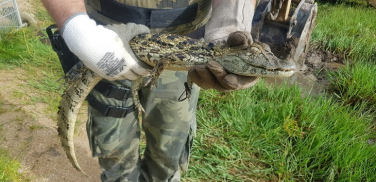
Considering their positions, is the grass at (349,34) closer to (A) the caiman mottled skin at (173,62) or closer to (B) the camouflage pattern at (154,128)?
(B) the camouflage pattern at (154,128)

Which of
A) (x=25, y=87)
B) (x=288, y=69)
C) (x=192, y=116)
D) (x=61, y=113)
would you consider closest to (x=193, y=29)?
(x=192, y=116)

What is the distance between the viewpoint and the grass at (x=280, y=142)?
327 cm

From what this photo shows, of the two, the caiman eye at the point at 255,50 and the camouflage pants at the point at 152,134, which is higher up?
the caiman eye at the point at 255,50

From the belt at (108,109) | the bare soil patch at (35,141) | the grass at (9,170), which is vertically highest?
the belt at (108,109)

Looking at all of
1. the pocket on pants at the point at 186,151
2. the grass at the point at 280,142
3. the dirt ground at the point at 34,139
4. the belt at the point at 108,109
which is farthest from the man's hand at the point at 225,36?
the dirt ground at the point at 34,139

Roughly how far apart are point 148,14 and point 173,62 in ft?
1.49

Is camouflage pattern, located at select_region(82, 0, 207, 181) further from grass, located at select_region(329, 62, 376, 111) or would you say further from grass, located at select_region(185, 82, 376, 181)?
grass, located at select_region(329, 62, 376, 111)

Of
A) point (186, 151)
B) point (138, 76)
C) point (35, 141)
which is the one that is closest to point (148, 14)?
point (138, 76)

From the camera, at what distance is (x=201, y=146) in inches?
144

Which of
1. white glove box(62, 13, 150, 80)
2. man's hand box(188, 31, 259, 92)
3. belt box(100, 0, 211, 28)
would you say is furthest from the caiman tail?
man's hand box(188, 31, 259, 92)

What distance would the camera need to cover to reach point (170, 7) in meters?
2.24

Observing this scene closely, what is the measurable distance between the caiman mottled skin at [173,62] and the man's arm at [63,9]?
0.38 meters

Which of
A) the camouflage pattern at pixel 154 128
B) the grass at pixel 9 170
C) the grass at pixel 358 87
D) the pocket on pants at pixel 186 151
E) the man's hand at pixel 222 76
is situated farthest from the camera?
the grass at pixel 358 87

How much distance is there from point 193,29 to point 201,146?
1645 millimetres
